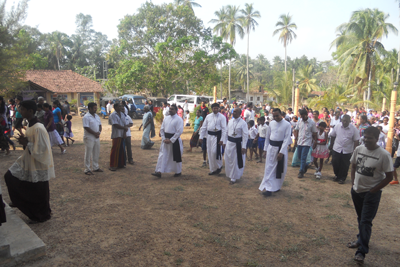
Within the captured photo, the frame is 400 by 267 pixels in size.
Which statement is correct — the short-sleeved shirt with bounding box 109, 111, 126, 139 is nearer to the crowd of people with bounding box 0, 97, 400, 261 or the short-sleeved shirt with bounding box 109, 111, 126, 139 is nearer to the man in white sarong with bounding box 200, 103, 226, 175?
the crowd of people with bounding box 0, 97, 400, 261

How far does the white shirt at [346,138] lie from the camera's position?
6707mm

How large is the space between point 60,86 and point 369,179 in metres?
32.6

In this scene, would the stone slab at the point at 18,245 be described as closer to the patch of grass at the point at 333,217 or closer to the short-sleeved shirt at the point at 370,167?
the short-sleeved shirt at the point at 370,167

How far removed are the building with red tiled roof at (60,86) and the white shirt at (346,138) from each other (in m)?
26.7

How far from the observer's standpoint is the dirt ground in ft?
11.8

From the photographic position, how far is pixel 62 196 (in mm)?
5555

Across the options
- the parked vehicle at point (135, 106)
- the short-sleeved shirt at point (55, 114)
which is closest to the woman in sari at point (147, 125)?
the short-sleeved shirt at point (55, 114)

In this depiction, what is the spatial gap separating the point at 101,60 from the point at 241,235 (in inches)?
2035

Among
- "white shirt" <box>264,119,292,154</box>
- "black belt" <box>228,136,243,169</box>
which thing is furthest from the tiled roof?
"white shirt" <box>264,119,292,154</box>

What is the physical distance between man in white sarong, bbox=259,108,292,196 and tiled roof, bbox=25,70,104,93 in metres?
28.8

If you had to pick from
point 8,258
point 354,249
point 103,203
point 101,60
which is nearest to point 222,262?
point 354,249

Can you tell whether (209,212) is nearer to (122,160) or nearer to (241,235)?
(241,235)

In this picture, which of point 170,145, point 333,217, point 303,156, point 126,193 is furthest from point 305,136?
point 126,193

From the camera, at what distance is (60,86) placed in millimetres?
31031
